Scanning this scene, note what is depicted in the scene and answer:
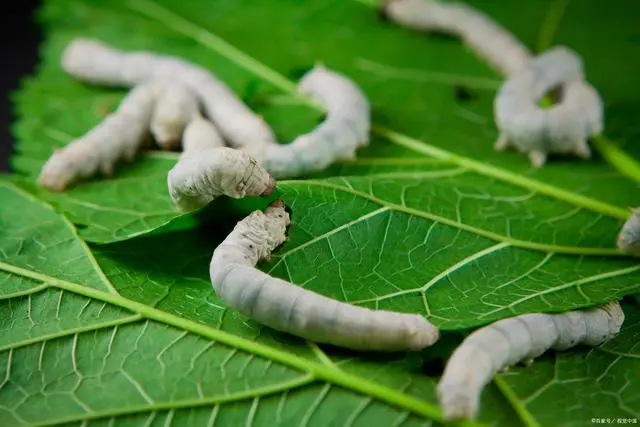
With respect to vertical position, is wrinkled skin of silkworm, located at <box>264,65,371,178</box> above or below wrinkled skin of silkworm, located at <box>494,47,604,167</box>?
below

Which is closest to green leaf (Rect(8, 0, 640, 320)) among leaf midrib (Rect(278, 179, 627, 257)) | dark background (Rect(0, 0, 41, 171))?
leaf midrib (Rect(278, 179, 627, 257))

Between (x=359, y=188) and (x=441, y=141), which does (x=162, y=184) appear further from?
(x=441, y=141)

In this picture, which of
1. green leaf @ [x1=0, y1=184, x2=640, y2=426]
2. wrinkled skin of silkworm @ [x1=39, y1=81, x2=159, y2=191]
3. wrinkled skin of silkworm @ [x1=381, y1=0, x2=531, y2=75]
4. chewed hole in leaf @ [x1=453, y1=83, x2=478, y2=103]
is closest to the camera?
green leaf @ [x1=0, y1=184, x2=640, y2=426]

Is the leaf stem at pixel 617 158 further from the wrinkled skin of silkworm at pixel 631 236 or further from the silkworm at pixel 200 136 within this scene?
the silkworm at pixel 200 136

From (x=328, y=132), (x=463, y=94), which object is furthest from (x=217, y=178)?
(x=463, y=94)

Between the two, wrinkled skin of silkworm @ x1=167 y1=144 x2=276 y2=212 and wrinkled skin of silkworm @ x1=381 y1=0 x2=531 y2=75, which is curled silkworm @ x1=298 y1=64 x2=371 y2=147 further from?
wrinkled skin of silkworm @ x1=167 y1=144 x2=276 y2=212

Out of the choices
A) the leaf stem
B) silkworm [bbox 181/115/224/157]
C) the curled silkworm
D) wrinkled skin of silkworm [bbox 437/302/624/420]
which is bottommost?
silkworm [bbox 181/115/224/157]

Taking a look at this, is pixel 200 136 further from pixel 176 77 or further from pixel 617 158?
pixel 617 158
